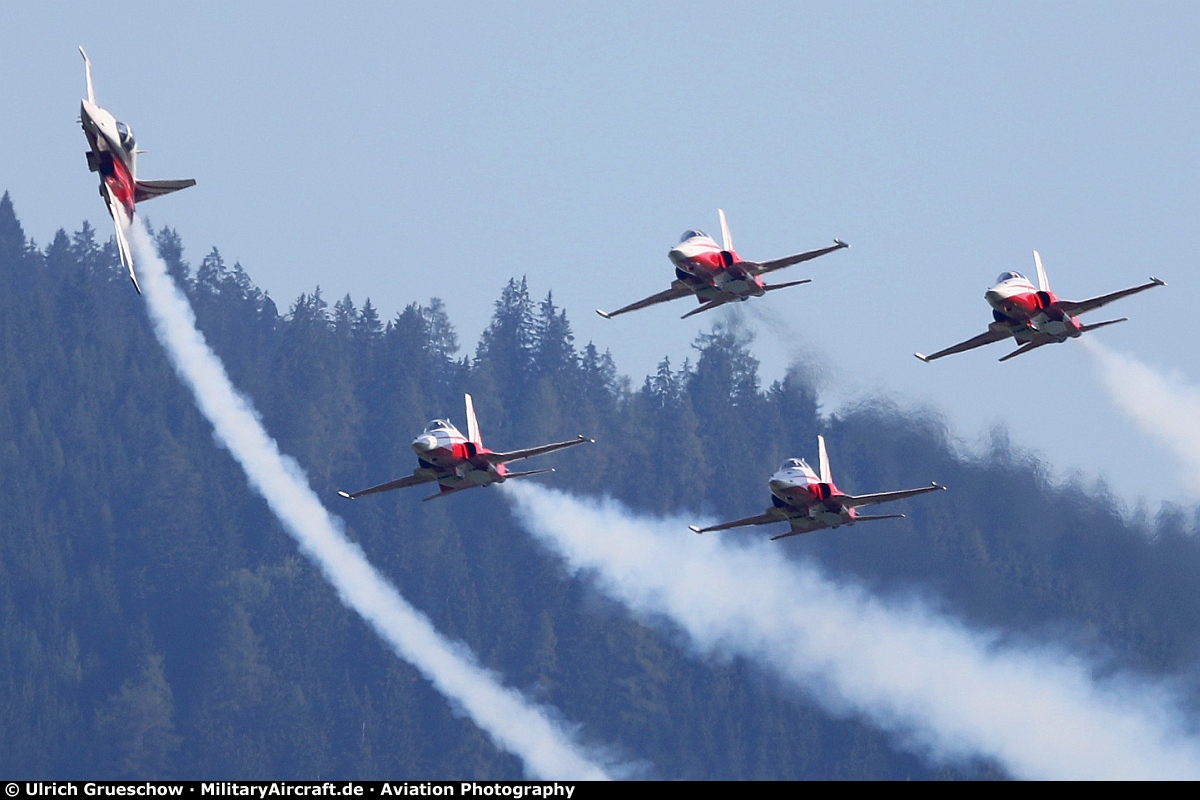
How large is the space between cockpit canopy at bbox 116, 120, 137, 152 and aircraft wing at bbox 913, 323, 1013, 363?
30.1 meters

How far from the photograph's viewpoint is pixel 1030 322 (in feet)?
285

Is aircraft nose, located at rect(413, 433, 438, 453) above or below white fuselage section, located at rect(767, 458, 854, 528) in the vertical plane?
above

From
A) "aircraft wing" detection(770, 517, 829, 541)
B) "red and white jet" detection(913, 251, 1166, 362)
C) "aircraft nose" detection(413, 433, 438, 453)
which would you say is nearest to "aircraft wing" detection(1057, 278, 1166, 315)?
"red and white jet" detection(913, 251, 1166, 362)

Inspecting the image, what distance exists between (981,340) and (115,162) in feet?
106

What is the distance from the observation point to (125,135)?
80.5 meters

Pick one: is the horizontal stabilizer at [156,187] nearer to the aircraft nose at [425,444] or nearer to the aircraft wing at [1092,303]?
the aircraft nose at [425,444]

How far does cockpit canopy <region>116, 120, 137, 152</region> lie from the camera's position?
8025cm

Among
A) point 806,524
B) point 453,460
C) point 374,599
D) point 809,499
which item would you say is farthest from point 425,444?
point 374,599

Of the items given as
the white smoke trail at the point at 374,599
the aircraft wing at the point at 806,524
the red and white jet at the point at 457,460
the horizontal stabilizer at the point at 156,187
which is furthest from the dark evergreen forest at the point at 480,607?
the horizontal stabilizer at the point at 156,187

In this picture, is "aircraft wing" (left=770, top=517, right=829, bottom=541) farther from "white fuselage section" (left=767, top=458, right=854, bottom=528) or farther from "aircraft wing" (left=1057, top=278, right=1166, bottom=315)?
"aircraft wing" (left=1057, top=278, right=1166, bottom=315)

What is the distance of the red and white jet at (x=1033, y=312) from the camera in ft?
283

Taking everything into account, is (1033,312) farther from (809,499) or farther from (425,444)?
(425,444)

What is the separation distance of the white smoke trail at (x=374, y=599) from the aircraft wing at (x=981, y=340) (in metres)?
30.7
